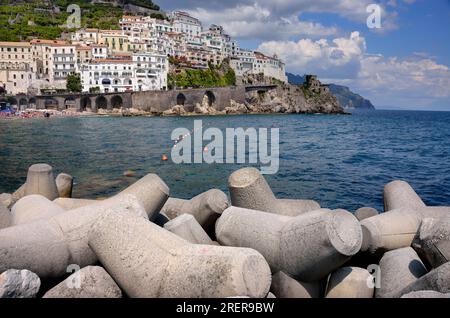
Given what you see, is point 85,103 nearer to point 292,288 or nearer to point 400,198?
point 400,198

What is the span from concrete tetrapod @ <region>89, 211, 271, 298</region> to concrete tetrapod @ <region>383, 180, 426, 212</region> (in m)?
5.80

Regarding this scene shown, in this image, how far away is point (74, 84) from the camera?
122 m

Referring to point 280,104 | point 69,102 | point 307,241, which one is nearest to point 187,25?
point 280,104

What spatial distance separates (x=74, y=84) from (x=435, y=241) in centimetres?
12634

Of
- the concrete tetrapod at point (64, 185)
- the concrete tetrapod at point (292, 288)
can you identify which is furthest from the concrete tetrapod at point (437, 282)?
the concrete tetrapod at point (64, 185)

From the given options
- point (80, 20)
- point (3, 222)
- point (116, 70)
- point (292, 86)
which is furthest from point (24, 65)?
point (3, 222)

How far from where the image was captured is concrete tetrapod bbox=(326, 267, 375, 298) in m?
5.70

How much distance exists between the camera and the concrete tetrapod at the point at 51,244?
5621 mm

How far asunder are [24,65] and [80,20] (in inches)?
2041

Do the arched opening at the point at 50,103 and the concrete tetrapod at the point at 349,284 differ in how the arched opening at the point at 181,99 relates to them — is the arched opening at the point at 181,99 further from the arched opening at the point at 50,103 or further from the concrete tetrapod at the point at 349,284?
the concrete tetrapod at the point at 349,284

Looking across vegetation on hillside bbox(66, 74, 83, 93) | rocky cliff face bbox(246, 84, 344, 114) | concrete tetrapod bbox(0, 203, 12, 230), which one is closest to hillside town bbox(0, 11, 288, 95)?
vegetation on hillside bbox(66, 74, 83, 93)

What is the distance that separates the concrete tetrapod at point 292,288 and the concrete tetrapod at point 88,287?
2.04m

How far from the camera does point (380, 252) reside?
7453mm
